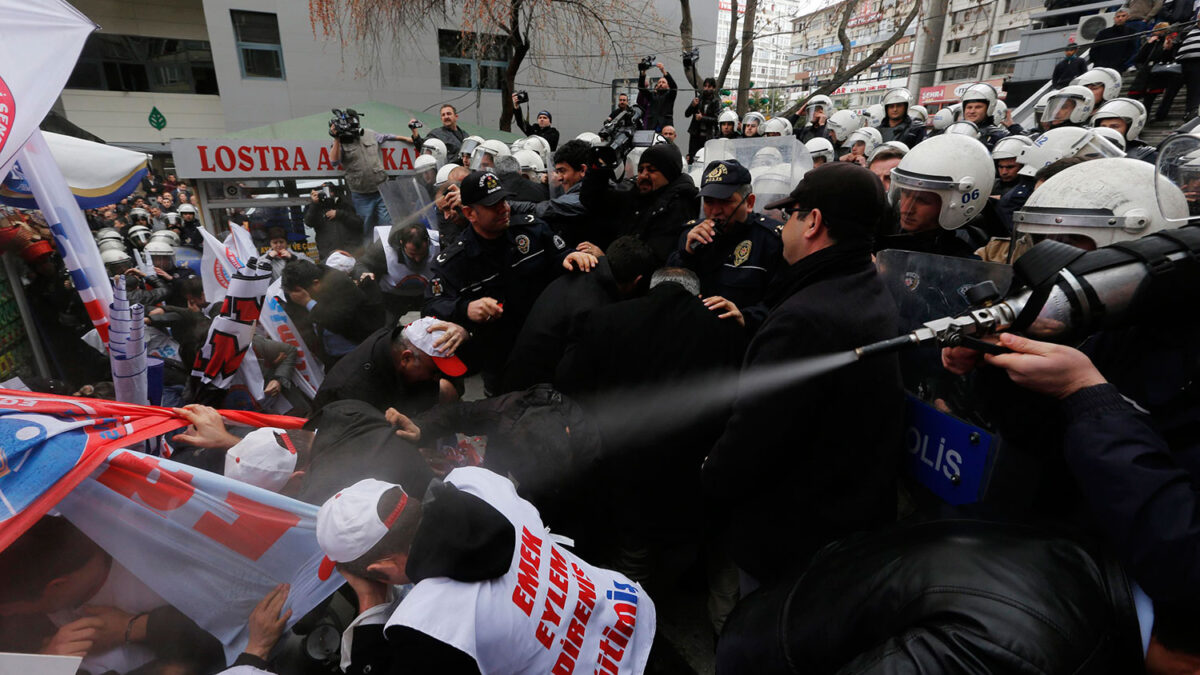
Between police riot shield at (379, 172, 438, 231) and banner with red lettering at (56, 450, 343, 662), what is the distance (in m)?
3.81

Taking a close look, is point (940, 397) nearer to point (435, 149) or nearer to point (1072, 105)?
point (1072, 105)

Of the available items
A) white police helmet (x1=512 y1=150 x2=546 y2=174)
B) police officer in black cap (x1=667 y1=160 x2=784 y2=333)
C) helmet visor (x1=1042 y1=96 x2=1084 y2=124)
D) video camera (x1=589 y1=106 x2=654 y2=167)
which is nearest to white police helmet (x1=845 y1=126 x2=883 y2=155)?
helmet visor (x1=1042 y1=96 x2=1084 y2=124)

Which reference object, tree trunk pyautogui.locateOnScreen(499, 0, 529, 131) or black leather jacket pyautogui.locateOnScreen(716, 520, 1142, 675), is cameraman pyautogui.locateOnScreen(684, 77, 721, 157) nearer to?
tree trunk pyautogui.locateOnScreen(499, 0, 529, 131)

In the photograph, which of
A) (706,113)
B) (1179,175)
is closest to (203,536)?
(1179,175)

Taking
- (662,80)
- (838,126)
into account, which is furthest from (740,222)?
(662,80)

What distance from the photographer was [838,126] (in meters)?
9.58

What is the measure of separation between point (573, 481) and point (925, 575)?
5.36 ft

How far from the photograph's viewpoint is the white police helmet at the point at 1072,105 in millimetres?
6172

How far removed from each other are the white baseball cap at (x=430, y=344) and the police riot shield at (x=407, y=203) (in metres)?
2.75

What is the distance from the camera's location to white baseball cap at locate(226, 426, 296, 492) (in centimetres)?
204

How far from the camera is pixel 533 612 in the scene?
5.23 feet

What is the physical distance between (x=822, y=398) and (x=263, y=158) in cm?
968

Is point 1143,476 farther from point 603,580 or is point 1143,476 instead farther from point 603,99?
point 603,99

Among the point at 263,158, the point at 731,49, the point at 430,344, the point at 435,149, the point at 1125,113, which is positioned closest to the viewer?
the point at 430,344
